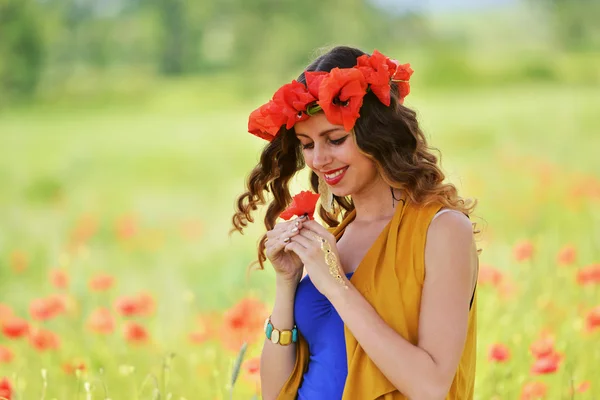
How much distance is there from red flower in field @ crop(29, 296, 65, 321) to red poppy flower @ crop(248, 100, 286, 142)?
6.05ft

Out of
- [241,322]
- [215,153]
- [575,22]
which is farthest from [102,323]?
[575,22]

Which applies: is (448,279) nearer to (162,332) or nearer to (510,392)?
(510,392)

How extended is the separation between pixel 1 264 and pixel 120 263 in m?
1.17

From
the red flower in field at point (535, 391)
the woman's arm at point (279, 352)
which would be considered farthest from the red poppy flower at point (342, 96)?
the red flower in field at point (535, 391)

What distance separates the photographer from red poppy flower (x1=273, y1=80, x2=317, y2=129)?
2383 mm

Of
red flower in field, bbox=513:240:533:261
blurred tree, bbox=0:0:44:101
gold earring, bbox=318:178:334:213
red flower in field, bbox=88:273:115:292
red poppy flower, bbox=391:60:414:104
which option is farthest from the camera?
blurred tree, bbox=0:0:44:101

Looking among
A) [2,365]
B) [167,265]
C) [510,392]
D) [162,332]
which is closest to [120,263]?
[167,265]

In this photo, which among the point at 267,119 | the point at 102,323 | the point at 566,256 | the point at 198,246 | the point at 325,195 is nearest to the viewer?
the point at 267,119

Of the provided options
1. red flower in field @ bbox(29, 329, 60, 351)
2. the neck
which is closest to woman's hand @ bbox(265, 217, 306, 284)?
the neck

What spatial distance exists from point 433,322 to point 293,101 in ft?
2.38

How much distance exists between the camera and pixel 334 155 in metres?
2.37

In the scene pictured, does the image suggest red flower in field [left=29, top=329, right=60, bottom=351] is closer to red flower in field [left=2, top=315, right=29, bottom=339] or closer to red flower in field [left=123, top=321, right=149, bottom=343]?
red flower in field [left=2, top=315, right=29, bottom=339]

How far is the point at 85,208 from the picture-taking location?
434 inches

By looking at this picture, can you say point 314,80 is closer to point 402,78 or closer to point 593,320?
point 402,78
